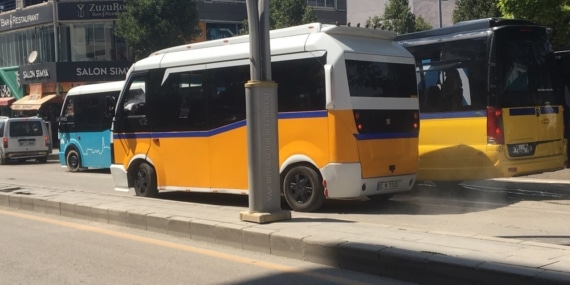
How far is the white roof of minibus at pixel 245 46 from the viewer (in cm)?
1016

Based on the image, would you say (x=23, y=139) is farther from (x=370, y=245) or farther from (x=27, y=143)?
(x=370, y=245)

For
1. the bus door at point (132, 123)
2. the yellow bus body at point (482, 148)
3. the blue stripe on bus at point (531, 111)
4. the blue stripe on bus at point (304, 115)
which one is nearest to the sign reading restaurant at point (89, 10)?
the bus door at point (132, 123)

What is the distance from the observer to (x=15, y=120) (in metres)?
27.7

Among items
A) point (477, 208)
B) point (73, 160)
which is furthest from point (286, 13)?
point (477, 208)

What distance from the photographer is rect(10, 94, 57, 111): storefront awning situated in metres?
39.1

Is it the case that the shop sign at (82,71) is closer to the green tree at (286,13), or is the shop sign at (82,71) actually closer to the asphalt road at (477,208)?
the green tree at (286,13)

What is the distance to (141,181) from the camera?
12.6 metres

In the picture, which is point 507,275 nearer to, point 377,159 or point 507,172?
point 377,159

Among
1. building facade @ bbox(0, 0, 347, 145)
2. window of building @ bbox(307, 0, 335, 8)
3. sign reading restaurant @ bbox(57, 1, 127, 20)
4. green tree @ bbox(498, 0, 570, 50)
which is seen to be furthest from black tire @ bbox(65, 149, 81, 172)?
window of building @ bbox(307, 0, 335, 8)

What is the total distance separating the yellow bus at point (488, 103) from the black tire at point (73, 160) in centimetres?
1341

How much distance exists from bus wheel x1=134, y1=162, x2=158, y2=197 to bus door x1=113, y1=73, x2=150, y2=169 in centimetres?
24

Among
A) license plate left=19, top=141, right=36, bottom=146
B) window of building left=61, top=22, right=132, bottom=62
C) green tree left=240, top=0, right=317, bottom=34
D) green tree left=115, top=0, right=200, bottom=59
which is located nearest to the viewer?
license plate left=19, top=141, right=36, bottom=146

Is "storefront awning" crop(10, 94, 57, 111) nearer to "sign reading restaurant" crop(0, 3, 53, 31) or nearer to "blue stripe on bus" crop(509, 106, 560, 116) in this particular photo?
"sign reading restaurant" crop(0, 3, 53, 31)

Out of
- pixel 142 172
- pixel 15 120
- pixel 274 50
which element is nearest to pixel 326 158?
pixel 274 50
